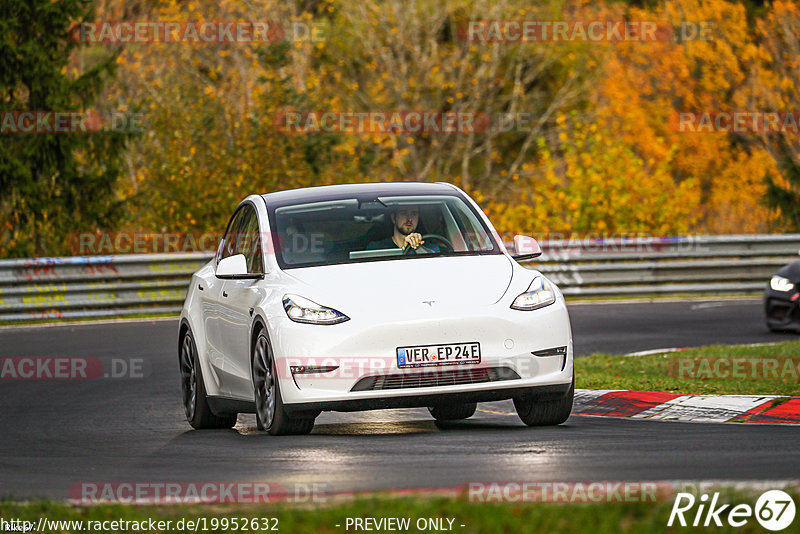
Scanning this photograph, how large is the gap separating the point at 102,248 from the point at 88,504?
22.8 metres

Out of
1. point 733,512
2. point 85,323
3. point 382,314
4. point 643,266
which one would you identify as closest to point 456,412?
point 382,314

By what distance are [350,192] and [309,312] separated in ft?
5.65

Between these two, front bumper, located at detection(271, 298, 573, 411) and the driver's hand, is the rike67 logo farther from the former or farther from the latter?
the driver's hand

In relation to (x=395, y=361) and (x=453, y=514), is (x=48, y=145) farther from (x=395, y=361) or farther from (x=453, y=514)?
(x=453, y=514)

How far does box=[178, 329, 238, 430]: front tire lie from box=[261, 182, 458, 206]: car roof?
1.38 metres

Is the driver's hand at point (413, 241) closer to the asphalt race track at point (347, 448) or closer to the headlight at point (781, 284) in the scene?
the asphalt race track at point (347, 448)

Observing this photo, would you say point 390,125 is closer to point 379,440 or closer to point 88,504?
point 379,440

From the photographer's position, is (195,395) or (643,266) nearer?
(195,395)

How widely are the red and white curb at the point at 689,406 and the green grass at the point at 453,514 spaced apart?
168 inches

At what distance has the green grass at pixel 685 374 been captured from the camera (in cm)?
1262

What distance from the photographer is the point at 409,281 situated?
10.2 metres

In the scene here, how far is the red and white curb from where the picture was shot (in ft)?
35.8

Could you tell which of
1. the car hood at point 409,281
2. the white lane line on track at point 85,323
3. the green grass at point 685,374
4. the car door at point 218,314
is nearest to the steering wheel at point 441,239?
the car hood at point 409,281

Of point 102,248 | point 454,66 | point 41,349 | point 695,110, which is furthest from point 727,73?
point 41,349
